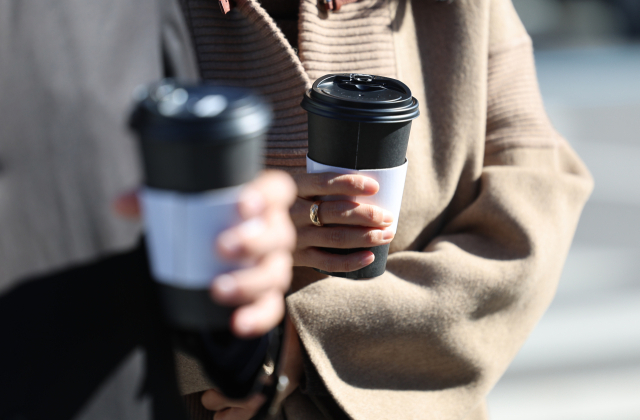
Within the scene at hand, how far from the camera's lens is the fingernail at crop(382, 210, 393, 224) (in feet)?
4.09

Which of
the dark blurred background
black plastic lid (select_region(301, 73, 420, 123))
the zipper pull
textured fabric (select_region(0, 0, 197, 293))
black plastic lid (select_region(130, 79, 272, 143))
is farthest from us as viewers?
the dark blurred background

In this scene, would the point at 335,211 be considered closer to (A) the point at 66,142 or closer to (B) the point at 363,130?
(B) the point at 363,130

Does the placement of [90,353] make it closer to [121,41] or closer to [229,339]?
[229,339]

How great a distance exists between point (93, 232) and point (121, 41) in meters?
0.31

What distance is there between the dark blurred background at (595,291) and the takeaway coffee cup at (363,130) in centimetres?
267

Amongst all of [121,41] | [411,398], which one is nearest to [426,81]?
[411,398]

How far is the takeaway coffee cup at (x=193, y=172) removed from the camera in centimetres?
67

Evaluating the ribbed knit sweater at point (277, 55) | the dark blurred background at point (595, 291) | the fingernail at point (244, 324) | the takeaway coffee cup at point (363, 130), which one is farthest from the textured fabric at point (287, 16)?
the dark blurred background at point (595, 291)

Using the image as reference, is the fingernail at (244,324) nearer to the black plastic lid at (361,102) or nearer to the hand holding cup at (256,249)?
the hand holding cup at (256,249)

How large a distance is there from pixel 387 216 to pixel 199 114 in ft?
2.22

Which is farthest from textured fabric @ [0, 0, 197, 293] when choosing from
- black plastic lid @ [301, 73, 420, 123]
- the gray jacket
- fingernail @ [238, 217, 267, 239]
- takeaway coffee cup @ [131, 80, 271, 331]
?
black plastic lid @ [301, 73, 420, 123]

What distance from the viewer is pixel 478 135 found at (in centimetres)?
168

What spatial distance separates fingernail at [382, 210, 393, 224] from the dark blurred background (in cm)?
258

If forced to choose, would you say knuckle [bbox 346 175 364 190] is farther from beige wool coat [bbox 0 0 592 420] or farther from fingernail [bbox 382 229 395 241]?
beige wool coat [bbox 0 0 592 420]
